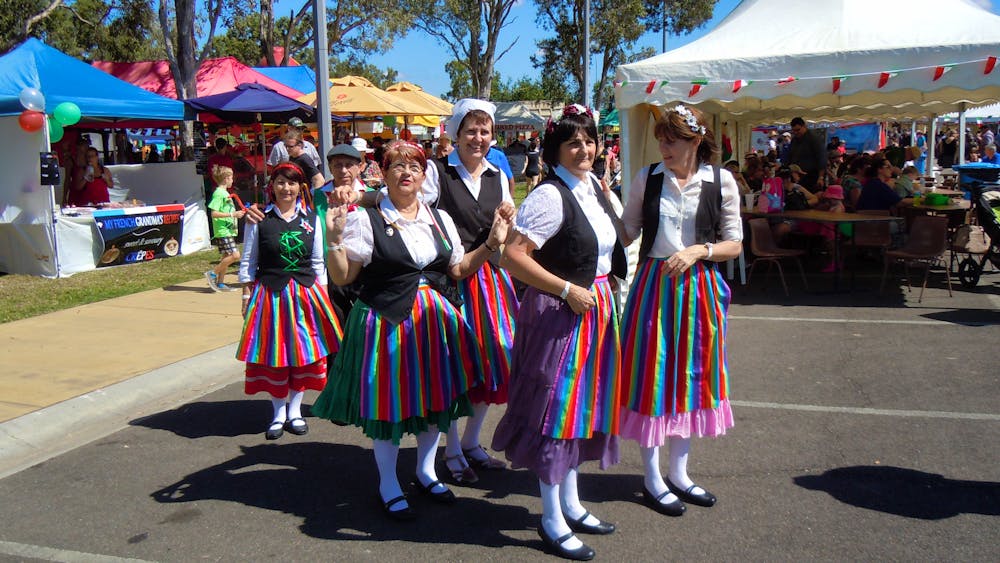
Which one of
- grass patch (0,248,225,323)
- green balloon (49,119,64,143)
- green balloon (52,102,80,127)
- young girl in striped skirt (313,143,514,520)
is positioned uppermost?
green balloon (52,102,80,127)

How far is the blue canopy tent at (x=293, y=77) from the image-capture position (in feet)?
71.2

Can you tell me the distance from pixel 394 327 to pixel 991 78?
300 inches

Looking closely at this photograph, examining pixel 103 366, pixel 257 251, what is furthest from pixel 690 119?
Answer: pixel 103 366

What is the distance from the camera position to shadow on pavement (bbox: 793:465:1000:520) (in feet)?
12.1

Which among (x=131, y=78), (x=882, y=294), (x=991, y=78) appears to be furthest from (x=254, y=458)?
(x=131, y=78)

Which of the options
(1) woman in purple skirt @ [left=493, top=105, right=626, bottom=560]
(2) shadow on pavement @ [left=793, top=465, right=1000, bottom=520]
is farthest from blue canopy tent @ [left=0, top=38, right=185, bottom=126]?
(2) shadow on pavement @ [left=793, top=465, right=1000, bottom=520]

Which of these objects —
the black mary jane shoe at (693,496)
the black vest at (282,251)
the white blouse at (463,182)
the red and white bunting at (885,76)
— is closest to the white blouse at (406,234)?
the white blouse at (463,182)

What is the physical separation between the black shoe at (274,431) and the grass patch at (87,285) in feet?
14.5

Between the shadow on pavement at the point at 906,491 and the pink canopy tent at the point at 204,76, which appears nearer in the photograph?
the shadow on pavement at the point at 906,491

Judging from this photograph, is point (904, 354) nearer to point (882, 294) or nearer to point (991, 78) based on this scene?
point (882, 294)

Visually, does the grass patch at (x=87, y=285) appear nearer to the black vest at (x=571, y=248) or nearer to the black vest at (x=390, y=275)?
the black vest at (x=390, y=275)

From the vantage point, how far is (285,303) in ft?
15.8

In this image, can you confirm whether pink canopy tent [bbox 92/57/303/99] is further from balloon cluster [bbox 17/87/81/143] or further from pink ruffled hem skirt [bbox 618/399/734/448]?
pink ruffled hem skirt [bbox 618/399/734/448]

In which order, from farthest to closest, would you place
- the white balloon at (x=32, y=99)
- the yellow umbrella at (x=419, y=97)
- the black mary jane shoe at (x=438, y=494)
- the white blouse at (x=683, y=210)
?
the yellow umbrella at (x=419, y=97), the white balloon at (x=32, y=99), the black mary jane shoe at (x=438, y=494), the white blouse at (x=683, y=210)
